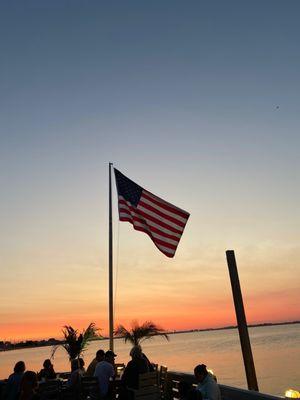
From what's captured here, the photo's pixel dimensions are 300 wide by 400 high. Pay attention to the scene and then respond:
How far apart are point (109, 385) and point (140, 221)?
4.57 m

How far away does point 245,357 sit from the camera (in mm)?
10023

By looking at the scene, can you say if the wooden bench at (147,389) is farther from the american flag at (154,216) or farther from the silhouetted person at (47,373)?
the american flag at (154,216)

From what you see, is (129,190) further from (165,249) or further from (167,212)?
(165,249)

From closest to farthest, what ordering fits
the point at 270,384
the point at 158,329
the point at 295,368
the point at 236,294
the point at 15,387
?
the point at 15,387
the point at 236,294
the point at 158,329
the point at 270,384
the point at 295,368

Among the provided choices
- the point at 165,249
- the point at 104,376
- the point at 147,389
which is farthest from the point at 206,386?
the point at 165,249

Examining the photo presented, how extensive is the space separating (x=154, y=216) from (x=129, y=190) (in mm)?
1155

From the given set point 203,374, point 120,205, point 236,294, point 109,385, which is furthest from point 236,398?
point 120,205

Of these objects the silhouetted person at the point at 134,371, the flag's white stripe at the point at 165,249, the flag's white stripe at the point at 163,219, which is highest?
the flag's white stripe at the point at 163,219

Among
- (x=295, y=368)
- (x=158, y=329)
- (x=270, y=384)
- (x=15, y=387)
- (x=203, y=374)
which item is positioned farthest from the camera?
(x=295, y=368)

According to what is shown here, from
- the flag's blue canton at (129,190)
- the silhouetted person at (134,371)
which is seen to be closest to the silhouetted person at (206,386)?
the silhouetted person at (134,371)

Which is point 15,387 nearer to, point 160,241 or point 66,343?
point 160,241

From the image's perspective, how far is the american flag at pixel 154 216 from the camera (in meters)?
13.4

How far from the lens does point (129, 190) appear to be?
1407cm

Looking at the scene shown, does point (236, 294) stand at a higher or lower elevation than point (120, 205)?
lower
